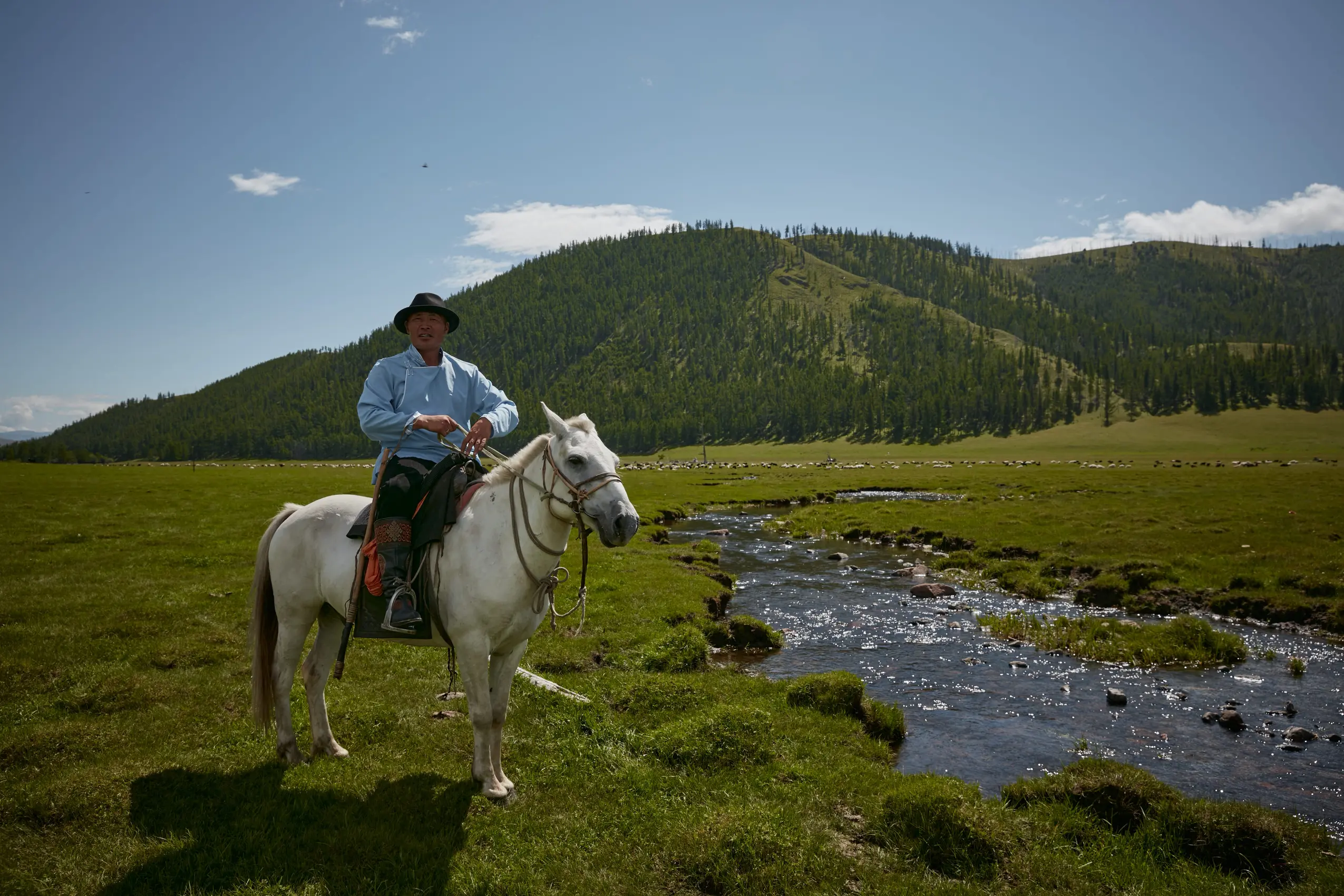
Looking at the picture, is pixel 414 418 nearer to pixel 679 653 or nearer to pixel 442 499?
pixel 442 499

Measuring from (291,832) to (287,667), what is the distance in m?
2.30

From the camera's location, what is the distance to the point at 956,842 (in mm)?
7312

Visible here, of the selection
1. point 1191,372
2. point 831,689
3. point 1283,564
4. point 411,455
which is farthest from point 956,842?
point 1191,372

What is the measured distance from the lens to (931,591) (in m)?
23.3

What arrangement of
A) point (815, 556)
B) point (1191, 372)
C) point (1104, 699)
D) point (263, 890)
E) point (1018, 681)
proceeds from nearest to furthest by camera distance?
point (263, 890), point (1104, 699), point (1018, 681), point (815, 556), point (1191, 372)

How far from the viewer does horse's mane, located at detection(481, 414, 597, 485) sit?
285 inches

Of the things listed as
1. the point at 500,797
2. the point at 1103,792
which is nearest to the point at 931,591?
the point at 1103,792

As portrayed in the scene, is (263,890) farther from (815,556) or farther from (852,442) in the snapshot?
(852,442)

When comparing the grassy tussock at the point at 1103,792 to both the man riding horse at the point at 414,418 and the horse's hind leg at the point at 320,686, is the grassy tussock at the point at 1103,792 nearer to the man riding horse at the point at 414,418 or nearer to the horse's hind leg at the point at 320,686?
the man riding horse at the point at 414,418

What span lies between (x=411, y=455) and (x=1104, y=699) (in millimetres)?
14385

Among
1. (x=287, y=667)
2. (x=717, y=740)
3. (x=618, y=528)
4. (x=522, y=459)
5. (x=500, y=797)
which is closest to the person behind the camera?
(x=618, y=528)

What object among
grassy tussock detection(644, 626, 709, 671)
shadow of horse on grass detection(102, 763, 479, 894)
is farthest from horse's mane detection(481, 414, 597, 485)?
grassy tussock detection(644, 626, 709, 671)

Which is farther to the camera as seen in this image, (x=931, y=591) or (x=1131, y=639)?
(x=931, y=591)

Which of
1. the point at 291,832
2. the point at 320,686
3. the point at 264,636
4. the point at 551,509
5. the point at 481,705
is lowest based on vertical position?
the point at 291,832
